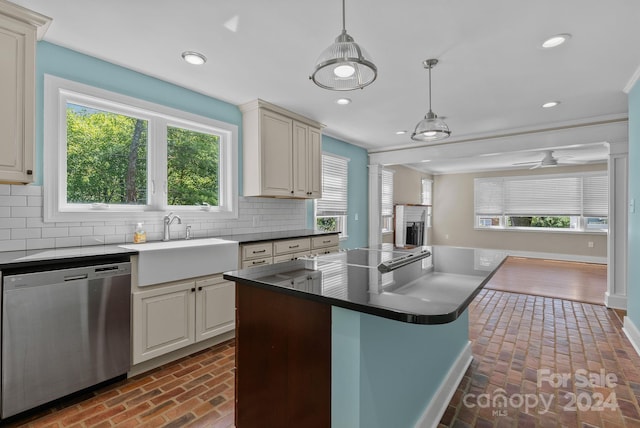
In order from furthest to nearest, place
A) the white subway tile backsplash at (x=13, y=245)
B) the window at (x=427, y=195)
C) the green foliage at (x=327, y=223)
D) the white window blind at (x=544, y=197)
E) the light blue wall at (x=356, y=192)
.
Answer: the window at (x=427, y=195)
the white window blind at (x=544, y=197)
the light blue wall at (x=356, y=192)
the green foliage at (x=327, y=223)
the white subway tile backsplash at (x=13, y=245)

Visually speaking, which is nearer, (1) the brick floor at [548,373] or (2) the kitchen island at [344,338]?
(2) the kitchen island at [344,338]

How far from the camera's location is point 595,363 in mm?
2553

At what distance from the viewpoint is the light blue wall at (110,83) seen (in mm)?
2270

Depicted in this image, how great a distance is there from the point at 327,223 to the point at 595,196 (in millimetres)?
6772

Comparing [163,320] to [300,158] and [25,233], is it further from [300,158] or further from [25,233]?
[300,158]

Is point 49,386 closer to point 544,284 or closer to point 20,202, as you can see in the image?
point 20,202

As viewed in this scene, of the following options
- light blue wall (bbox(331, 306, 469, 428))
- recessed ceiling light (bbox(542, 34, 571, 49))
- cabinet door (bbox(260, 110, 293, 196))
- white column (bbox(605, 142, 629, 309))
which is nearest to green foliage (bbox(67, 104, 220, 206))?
cabinet door (bbox(260, 110, 293, 196))

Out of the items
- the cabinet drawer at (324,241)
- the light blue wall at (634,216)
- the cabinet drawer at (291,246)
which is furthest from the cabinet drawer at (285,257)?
the light blue wall at (634,216)

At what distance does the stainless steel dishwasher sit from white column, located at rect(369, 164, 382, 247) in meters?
4.42

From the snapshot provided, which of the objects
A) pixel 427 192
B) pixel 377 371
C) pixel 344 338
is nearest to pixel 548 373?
pixel 377 371

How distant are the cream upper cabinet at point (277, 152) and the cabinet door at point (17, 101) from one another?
1.90 meters

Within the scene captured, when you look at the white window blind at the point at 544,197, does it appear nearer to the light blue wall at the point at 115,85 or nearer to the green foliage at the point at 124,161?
the light blue wall at the point at 115,85

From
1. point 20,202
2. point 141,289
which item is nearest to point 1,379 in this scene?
point 141,289

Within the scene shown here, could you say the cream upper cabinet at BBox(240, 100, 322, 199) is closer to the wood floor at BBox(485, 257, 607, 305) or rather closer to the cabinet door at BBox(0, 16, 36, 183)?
the cabinet door at BBox(0, 16, 36, 183)
